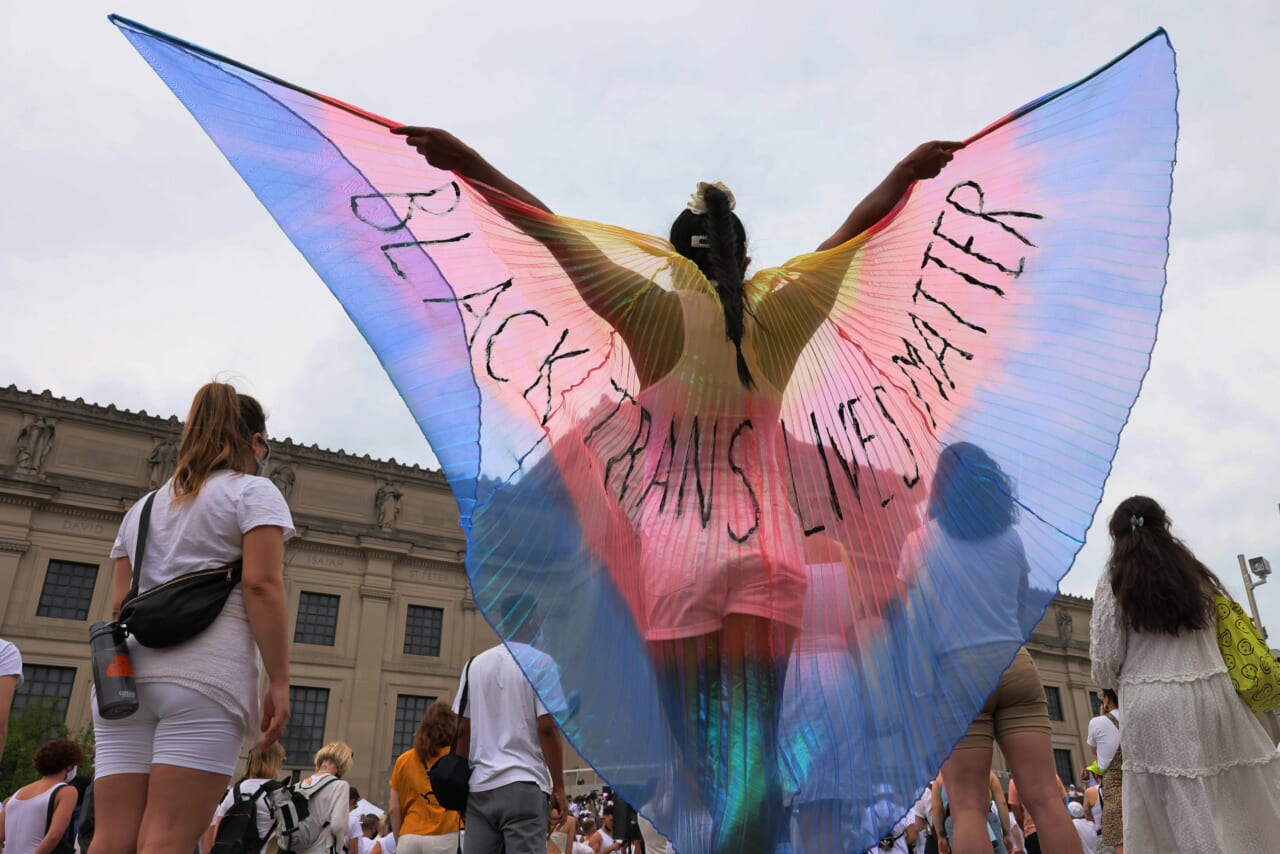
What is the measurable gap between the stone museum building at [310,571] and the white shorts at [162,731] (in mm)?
27231

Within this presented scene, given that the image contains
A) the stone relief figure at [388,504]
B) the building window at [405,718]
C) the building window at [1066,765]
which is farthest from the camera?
the building window at [1066,765]

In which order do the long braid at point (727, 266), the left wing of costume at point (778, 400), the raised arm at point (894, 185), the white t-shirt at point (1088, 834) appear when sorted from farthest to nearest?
the white t-shirt at point (1088, 834) → the raised arm at point (894, 185) → the long braid at point (727, 266) → the left wing of costume at point (778, 400)

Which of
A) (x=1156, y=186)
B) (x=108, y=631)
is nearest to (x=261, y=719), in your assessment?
(x=108, y=631)

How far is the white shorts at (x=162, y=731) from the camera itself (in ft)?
7.36

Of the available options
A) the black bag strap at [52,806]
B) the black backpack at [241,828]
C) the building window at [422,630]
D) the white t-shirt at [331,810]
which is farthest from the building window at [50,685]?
the black backpack at [241,828]

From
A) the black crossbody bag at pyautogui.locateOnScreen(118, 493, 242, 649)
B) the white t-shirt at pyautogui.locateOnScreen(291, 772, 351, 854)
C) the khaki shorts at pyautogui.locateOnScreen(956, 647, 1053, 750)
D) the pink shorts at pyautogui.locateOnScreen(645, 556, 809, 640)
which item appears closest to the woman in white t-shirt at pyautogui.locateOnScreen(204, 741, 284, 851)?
the white t-shirt at pyautogui.locateOnScreen(291, 772, 351, 854)

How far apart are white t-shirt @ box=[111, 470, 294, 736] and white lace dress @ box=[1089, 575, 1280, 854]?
3060 mm

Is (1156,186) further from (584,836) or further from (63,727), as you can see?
(63,727)

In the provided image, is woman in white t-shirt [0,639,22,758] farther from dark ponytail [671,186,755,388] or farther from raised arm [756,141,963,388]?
raised arm [756,141,963,388]

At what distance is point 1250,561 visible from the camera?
24.7m

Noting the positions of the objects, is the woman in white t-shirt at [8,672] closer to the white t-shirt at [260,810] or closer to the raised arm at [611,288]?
the white t-shirt at [260,810]

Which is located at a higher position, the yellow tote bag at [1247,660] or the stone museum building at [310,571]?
the stone museum building at [310,571]

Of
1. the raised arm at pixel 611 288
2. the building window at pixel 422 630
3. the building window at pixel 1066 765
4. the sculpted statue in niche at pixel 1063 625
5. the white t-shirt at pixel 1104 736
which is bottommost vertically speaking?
the white t-shirt at pixel 1104 736

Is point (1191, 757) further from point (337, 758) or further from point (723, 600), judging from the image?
point (337, 758)
